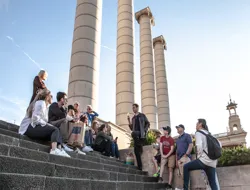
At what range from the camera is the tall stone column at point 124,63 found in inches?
738

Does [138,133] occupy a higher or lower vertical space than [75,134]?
higher

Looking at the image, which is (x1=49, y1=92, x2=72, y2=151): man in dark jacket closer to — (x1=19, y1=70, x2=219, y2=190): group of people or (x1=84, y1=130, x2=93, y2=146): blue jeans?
(x1=19, y1=70, x2=219, y2=190): group of people


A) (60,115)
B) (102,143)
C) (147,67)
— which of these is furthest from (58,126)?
(147,67)

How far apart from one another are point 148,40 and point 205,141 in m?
22.4

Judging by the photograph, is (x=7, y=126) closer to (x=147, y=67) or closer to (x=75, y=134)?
(x=75, y=134)

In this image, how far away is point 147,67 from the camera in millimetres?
25328

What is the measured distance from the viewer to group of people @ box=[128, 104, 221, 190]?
5.72 m

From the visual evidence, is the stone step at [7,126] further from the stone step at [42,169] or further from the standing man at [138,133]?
the standing man at [138,133]

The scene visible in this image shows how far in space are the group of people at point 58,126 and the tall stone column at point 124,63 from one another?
8095 millimetres

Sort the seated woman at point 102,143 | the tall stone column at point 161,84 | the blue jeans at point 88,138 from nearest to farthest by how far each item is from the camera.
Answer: the blue jeans at point 88,138
the seated woman at point 102,143
the tall stone column at point 161,84

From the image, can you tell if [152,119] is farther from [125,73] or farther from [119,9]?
[119,9]

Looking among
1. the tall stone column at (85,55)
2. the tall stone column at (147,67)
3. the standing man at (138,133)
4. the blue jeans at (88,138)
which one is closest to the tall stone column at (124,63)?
the tall stone column at (147,67)

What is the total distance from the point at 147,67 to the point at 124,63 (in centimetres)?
536

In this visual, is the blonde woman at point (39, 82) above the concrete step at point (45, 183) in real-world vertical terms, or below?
above
